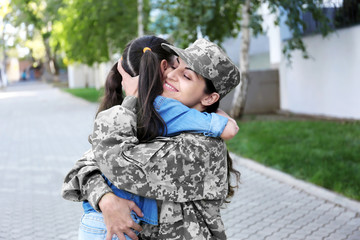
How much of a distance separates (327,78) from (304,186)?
291 inches

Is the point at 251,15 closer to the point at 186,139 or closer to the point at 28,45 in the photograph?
the point at 186,139

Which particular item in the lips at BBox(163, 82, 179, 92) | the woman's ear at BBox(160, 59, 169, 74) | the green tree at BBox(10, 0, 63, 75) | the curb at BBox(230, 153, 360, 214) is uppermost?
the green tree at BBox(10, 0, 63, 75)

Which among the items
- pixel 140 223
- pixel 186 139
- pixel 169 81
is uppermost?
pixel 169 81

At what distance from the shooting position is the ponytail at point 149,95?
1841mm

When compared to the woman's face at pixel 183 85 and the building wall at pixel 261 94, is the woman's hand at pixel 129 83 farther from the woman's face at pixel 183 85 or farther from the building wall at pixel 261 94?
the building wall at pixel 261 94

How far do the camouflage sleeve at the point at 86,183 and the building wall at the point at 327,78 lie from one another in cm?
1104

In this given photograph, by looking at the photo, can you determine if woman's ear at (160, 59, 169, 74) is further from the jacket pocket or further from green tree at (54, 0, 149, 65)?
green tree at (54, 0, 149, 65)

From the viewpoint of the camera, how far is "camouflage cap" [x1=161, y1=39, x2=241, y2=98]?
186 centimetres

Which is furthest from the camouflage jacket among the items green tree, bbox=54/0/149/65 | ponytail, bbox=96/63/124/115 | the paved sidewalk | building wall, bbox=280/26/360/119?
green tree, bbox=54/0/149/65

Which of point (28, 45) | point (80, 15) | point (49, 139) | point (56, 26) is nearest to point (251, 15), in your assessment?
point (49, 139)

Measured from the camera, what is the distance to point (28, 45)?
182ft

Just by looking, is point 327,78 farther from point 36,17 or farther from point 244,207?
point 36,17

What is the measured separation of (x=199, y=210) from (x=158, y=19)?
14.4 metres

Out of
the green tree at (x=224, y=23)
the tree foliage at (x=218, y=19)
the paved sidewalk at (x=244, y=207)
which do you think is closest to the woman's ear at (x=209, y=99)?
the paved sidewalk at (x=244, y=207)
